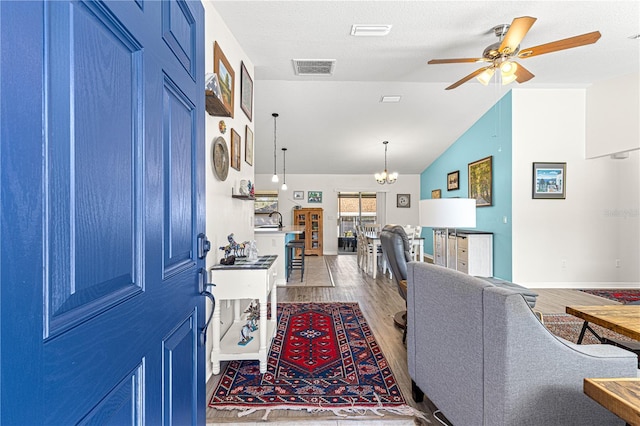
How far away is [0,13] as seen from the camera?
0.36 metres

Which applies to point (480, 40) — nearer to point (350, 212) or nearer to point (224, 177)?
point (224, 177)

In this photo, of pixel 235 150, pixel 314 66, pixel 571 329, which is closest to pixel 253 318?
pixel 235 150

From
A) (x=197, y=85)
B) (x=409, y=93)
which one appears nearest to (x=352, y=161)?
(x=409, y=93)

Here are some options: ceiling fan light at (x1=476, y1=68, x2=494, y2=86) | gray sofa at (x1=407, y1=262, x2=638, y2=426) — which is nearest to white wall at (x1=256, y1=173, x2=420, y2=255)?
ceiling fan light at (x1=476, y1=68, x2=494, y2=86)

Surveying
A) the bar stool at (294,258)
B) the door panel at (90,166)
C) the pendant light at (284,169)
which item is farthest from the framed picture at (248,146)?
the pendant light at (284,169)

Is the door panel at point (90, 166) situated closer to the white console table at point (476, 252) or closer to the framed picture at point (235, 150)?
the framed picture at point (235, 150)

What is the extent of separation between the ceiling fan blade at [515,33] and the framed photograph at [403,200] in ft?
22.0

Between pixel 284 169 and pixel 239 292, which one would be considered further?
pixel 284 169

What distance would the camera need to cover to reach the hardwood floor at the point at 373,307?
1.74 m

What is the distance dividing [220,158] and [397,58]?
241 cm

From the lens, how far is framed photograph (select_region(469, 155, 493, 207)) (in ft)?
18.2

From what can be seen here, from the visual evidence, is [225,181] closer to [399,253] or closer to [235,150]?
[235,150]

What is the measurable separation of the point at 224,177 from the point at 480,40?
296 cm

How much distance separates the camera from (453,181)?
6996 mm
